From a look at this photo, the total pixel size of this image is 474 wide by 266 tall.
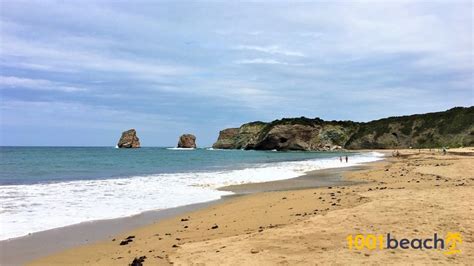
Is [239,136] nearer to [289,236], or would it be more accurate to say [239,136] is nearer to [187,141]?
[187,141]

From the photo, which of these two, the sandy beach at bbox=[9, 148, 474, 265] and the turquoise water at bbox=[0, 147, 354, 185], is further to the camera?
the turquoise water at bbox=[0, 147, 354, 185]

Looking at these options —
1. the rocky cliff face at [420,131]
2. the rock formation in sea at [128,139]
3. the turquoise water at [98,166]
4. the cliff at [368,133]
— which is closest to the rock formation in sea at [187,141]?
the rock formation in sea at [128,139]

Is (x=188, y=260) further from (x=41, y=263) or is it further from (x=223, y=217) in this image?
(x=223, y=217)

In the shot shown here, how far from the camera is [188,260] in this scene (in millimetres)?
6742

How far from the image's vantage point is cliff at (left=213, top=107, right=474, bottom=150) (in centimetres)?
10006

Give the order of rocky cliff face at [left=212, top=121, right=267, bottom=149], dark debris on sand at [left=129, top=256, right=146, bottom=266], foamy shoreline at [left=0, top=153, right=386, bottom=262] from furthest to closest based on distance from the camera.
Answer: rocky cliff face at [left=212, top=121, right=267, bottom=149] < foamy shoreline at [left=0, top=153, right=386, bottom=262] < dark debris on sand at [left=129, top=256, right=146, bottom=266]

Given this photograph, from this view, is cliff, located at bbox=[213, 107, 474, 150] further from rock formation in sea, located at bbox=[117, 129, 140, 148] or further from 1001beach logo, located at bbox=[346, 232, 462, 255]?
1001beach logo, located at bbox=[346, 232, 462, 255]

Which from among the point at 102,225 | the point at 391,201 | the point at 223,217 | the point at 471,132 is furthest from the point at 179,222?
Answer: the point at 471,132

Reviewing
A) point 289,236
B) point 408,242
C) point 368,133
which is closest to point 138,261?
point 289,236

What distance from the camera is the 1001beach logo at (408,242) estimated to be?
21.2 feet

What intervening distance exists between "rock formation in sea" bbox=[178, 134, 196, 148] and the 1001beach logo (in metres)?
154

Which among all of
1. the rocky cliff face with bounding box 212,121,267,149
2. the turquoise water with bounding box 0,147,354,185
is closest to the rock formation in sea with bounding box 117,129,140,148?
the rocky cliff face with bounding box 212,121,267,149

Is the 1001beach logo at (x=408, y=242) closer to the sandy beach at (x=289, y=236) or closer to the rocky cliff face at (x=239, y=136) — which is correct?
the sandy beach at (x=289, y=236)

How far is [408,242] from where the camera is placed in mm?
6703
